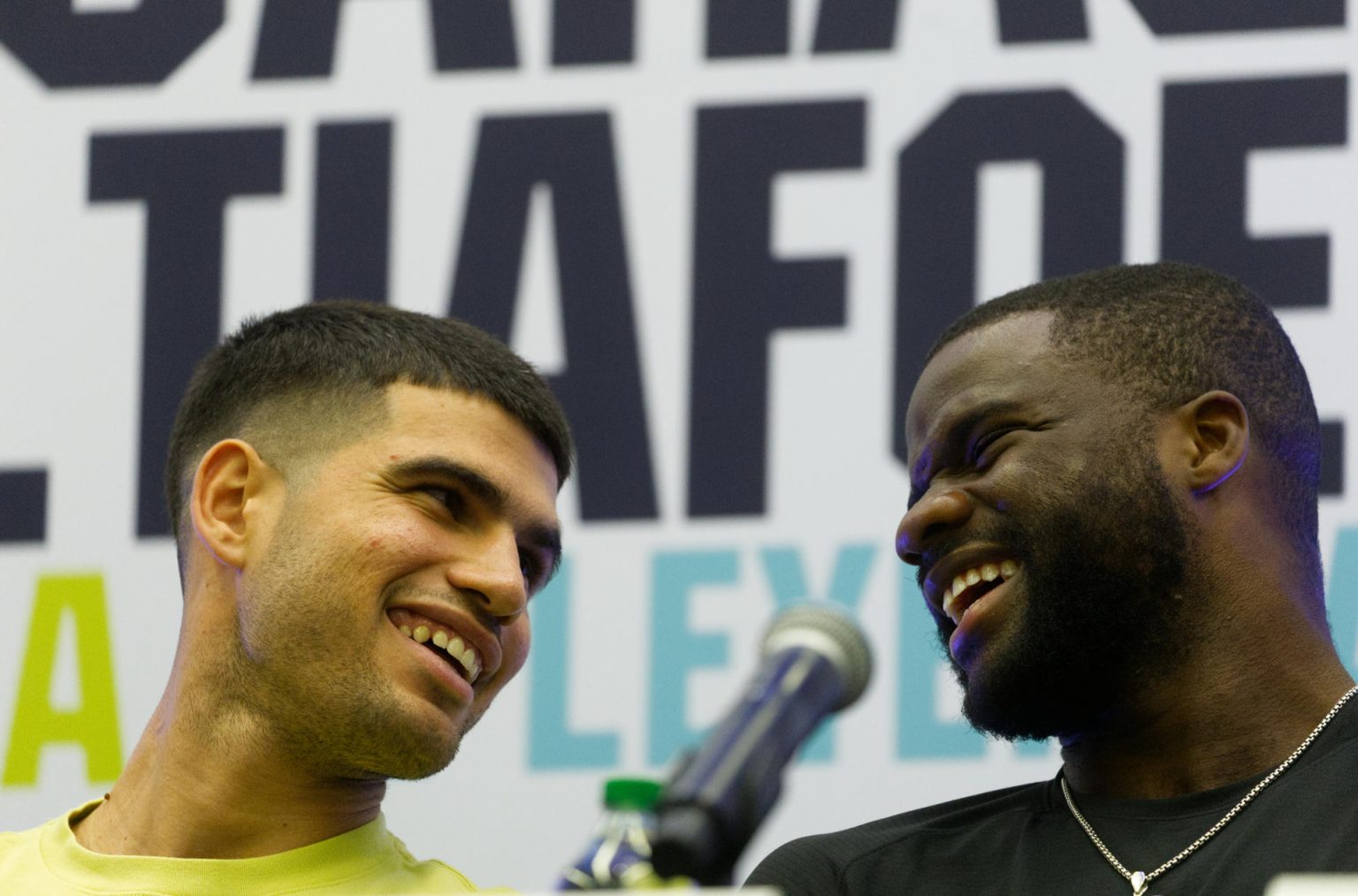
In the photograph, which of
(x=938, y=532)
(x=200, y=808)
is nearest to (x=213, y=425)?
(x=200, y=808)

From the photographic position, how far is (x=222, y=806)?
3.09 m

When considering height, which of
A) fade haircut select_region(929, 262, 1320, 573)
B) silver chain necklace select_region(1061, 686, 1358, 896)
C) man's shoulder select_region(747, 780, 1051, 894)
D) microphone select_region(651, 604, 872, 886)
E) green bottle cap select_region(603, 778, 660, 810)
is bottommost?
man's shoulder select_region(747, 780, 1051, 894)

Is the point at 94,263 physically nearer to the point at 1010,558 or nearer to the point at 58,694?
the point at 58,694

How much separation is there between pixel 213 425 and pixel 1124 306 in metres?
1.46

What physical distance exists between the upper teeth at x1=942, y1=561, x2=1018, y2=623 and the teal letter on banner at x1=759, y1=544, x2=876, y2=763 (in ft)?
2.10

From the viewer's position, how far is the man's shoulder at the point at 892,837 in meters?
2.92

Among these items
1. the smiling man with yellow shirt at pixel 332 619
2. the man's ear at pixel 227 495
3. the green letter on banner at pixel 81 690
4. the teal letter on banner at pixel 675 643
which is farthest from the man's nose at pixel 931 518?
the green letter on banner at pixel 81 690

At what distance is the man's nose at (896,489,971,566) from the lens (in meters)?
3.04

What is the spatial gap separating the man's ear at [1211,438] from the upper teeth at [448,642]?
1072 mm

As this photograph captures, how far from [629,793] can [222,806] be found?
144 centimetres

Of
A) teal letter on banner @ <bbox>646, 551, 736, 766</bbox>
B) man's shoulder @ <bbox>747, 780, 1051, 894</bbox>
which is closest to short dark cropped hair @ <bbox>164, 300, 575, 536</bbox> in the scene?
teal letter on banner @ <bbox>646, 551, 736, 766</bbox>

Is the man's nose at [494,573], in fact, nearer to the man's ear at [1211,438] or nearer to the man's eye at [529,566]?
the man's eye at [529,566]

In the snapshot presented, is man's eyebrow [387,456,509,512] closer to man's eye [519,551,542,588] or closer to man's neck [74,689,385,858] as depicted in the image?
man's eye [519,551,542,588]

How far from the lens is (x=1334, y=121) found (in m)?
3.87
